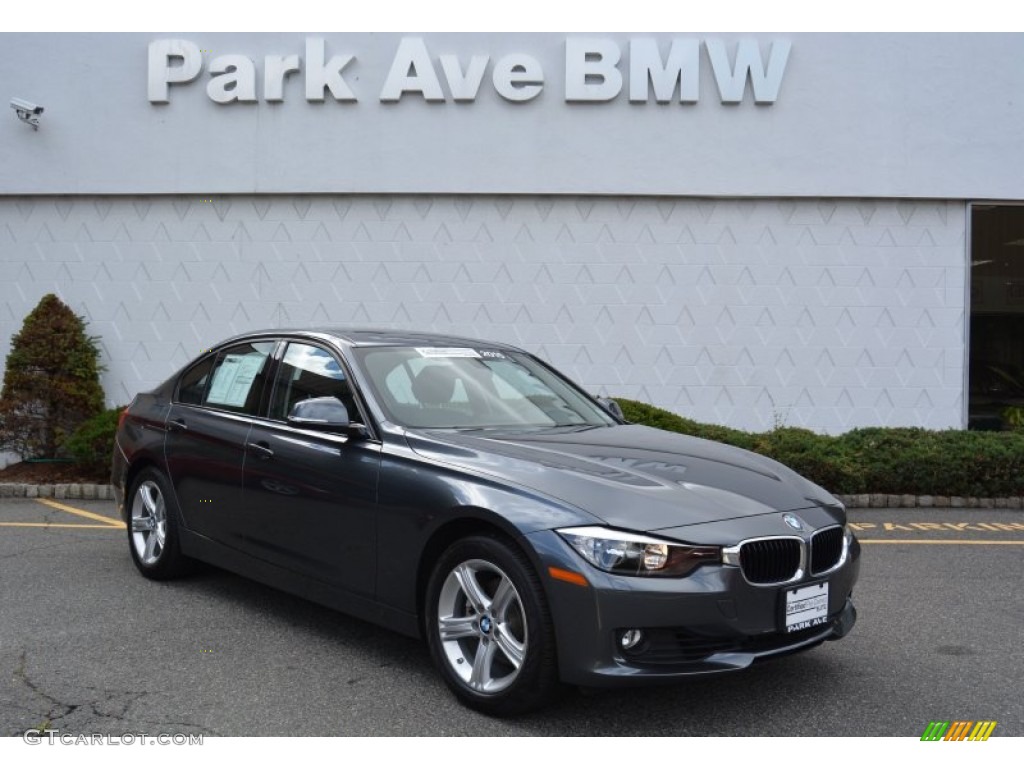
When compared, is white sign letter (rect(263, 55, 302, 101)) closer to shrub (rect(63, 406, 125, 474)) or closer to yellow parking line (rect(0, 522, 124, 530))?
shrub (rect(63, 406, 125, 474))

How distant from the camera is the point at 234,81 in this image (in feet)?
39.9

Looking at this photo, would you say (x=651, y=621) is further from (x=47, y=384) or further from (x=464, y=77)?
(x=47, y=384)

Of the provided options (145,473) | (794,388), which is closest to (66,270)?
(145,473)

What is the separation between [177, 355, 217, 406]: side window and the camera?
6.00 m

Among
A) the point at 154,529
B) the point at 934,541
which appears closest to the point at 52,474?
the point at 154,529

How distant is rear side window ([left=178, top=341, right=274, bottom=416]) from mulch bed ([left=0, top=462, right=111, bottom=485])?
4.99m

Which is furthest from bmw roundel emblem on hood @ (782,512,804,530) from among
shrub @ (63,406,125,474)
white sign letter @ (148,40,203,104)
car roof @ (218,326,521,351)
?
white sign letter @ (148,40,203,104)

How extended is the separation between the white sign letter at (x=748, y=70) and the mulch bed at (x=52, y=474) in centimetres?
835

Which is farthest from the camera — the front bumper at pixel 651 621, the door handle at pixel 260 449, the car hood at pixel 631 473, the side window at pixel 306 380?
the door handle at pixel 260 449

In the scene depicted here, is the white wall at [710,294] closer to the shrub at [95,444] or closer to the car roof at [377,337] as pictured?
the shrub at [95,444]

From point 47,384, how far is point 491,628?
9385 mm

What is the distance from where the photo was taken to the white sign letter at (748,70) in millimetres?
11906

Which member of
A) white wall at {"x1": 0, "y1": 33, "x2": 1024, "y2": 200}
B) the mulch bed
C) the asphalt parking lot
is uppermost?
white wall at {"x1": 0, "y1": 33, "x2": 1024, "y2": 200}

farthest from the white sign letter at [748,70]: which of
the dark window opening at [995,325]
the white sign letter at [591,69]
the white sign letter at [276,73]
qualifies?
the white sign letter at [276,73]
